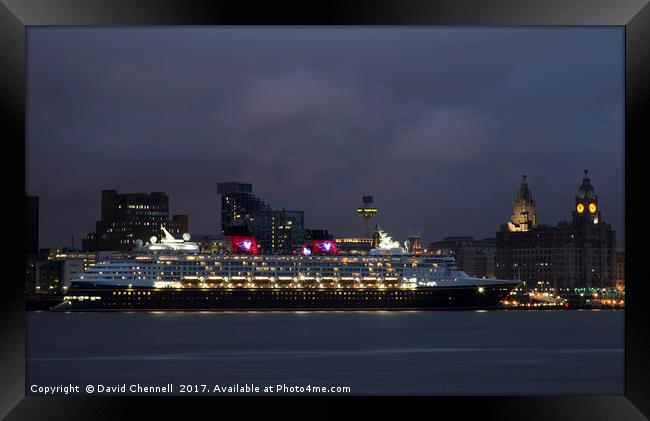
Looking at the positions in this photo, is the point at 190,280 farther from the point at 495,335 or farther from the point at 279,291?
the point at 495,335

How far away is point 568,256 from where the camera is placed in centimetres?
7900

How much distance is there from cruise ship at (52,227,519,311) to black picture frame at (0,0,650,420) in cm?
3594

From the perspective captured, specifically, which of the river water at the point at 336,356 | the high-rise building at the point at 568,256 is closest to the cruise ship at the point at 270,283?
the river water at the point at 336,356

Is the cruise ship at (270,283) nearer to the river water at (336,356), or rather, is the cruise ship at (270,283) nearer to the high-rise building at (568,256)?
the river water at (336,356)

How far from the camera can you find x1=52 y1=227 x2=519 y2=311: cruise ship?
140 feet

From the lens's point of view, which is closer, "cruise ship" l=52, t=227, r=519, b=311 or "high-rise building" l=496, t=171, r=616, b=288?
"cruise ship" l=52, t=227, r=519, b=311

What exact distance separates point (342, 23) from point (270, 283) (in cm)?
3750

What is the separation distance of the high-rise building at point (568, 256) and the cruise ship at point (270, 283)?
32.9m

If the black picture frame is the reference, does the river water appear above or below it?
below

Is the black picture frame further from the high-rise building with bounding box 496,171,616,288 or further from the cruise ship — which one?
the high-rise building with bounding box 496,171,616,288

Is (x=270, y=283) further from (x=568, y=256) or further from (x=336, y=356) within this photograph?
(x=568, y=256)

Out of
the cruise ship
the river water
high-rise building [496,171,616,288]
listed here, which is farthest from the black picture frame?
high-rise building [496,171,616,288]

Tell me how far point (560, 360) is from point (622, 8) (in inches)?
712

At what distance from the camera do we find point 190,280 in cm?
4362
